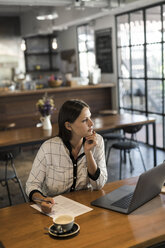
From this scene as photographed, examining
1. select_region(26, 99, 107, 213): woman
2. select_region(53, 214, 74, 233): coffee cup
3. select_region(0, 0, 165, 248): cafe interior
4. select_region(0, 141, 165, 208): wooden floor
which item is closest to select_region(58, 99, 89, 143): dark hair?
select_region(26, 99, 107, 213): woman

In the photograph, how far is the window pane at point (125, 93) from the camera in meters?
7.10

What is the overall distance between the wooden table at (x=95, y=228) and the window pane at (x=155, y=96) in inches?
172

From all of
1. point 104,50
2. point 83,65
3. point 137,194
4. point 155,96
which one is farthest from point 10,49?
point 137,194

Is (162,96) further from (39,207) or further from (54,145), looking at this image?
(39,207)

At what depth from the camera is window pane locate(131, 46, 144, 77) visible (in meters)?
6.53

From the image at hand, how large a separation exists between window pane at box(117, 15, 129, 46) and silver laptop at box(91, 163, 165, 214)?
5.26 meters

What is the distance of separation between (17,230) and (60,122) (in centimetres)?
86

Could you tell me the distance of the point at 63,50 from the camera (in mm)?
9633

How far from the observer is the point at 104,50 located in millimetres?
7641

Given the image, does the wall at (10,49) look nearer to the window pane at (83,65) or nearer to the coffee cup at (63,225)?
the window pane at (83,65)

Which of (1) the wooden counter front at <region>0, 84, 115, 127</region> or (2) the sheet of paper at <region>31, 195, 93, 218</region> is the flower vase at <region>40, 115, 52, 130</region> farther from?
(2) the sheet of paper at <region>31, 195, 93, 218</region>

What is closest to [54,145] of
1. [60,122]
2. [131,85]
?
[60,122]

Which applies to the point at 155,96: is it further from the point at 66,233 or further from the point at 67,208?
the point at 66,233

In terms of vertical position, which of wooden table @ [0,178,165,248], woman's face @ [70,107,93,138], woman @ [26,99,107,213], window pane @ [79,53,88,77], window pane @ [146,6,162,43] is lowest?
wooden table @ [0,178,165,248]
